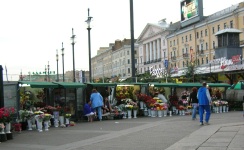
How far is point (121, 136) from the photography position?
526 inches

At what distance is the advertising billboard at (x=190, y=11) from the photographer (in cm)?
9206

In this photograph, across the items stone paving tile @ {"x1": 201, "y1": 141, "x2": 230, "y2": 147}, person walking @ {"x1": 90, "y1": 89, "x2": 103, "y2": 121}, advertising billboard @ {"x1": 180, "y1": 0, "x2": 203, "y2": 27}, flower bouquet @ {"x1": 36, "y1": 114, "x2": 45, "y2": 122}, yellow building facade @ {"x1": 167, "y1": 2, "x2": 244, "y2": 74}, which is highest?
advertising billboard @ {"x1": 180, "y1": 0, "x2": 203, "y2": 27}

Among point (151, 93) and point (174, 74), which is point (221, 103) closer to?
point (151, 93)

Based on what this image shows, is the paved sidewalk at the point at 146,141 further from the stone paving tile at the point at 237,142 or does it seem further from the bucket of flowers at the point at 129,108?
the bucket of flowers at the point at 129,108

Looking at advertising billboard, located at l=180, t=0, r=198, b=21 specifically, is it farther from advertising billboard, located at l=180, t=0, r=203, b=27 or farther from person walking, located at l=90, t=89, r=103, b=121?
person walking, located at l=90, t=89, r=103, b=121

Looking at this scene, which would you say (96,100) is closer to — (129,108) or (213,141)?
(129,108)

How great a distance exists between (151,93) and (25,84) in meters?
10.2

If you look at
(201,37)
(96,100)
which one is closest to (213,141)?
(96,100)

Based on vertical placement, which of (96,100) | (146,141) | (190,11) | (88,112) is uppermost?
(190,11)

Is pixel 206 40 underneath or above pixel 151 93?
above

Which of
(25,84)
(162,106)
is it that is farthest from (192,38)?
(25,84)

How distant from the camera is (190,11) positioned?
9550cm

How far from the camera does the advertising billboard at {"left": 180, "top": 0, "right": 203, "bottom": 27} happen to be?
92062 mm

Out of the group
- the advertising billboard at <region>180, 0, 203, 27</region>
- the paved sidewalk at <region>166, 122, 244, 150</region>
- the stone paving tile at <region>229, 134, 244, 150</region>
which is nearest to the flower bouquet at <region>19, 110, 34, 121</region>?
the paved sidewalk at <region>166, 122, 244, 150</region>
